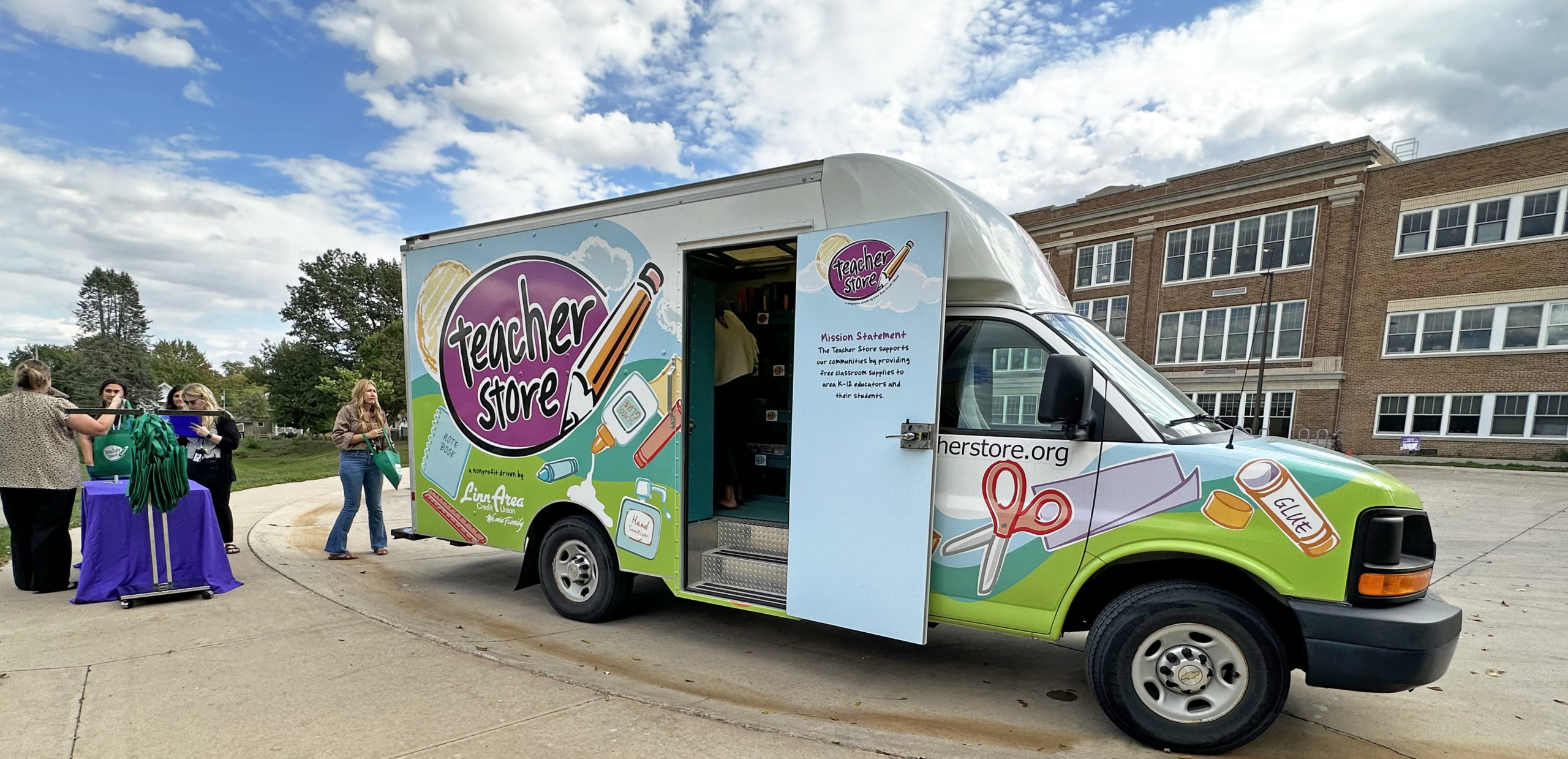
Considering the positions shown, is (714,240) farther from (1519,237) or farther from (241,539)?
(1519,237)

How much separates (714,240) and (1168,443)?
9.07ft

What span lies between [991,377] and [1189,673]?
1.63 metres

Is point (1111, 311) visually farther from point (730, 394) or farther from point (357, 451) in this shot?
point (357, 451)

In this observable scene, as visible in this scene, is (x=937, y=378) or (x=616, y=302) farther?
(x=616, y=302)

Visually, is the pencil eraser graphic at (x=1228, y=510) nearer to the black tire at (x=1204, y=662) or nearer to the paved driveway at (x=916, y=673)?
the black tire at (x=1204, y=662)

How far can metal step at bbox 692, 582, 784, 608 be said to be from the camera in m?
4.20

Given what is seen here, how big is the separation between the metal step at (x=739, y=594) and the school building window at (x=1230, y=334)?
27.7 m

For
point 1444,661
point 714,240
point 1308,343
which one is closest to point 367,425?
point 714,240

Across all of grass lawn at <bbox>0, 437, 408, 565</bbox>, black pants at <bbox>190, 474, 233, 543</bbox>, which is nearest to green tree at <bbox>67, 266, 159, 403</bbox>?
grass lawn at <bbox>0, 437, 408, 565</bbox>

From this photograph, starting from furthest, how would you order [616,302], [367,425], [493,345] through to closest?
[367,425] → [493,345] → [616,302]

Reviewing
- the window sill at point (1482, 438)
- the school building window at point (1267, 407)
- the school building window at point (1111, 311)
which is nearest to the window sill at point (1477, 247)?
the school building window at point (1267, 407)

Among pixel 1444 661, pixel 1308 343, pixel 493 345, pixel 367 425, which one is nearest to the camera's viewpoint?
pixel 1444 661

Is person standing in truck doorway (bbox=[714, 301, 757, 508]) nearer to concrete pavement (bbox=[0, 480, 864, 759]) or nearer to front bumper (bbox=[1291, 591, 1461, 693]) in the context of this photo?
concrete pavement (bbox=[0, 480, 864, 759])

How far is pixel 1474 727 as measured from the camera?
348cm
